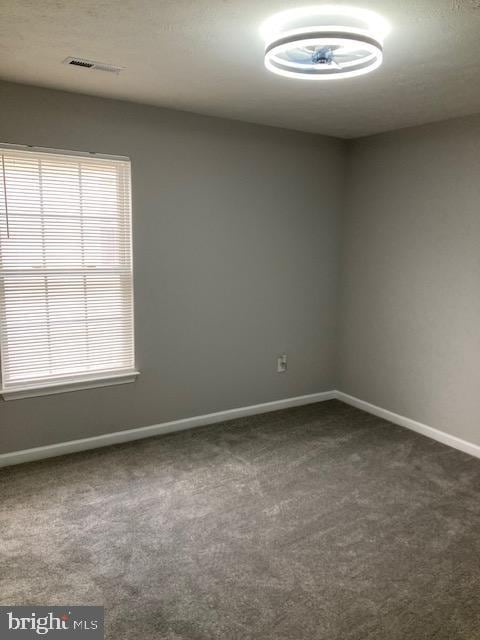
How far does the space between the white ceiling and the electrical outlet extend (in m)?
2.01

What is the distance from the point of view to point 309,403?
4.58 m

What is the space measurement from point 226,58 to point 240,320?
2.14 meters

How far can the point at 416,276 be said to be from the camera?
3873mm

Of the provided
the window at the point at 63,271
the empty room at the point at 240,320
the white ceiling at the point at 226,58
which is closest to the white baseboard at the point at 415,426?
the empty room at the point at 240,320

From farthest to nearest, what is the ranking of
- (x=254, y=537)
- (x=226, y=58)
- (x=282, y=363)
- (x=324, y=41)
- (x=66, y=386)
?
(x=282, y=363)
(x=66, y=386)
(x=254, y=537)
(x=226, y=58)
(x=324, y=41)

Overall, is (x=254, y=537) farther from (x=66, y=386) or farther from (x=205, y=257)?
(x=205, y=257)

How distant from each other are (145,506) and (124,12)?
2.48 metres

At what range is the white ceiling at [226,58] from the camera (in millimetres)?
1847

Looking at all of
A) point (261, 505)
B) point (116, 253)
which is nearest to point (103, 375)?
point (116, 253)

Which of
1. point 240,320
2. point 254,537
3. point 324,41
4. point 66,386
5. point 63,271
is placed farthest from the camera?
point 240,320

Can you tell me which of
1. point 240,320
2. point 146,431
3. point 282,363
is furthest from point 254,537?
point 282,363

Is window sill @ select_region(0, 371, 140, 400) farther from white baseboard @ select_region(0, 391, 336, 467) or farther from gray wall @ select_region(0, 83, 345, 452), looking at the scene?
white baseboard @ select_region(0, 391, 336, 467)

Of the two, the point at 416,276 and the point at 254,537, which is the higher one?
the point at 416,276

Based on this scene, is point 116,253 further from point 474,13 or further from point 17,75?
point 474,13
